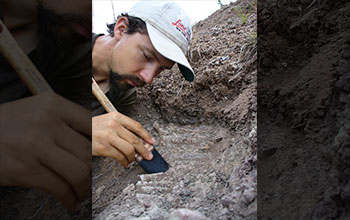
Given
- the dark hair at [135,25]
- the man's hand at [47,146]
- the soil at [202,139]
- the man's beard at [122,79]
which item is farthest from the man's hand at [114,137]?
the dark hair at [135,25]

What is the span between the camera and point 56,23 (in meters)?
0.51

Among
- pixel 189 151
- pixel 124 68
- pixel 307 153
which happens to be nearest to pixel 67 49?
pixel 124 68

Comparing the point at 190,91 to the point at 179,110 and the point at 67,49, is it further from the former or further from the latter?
the point at 67,49

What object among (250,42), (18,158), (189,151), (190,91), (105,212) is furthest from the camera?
(190,91)

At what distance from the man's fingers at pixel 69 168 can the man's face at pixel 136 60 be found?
59cm

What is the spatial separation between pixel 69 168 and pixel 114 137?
10.1 inches

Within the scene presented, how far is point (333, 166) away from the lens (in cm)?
29

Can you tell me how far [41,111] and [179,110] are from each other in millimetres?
880

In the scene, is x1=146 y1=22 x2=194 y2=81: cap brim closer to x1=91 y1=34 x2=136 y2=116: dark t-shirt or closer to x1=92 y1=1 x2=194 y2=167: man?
x1=92 y1=1 x2=194 y2=167: man

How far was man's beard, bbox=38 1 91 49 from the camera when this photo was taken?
1.62 ft

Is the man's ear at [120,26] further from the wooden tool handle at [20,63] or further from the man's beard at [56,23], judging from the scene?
the wooden tool handle at [20,63]

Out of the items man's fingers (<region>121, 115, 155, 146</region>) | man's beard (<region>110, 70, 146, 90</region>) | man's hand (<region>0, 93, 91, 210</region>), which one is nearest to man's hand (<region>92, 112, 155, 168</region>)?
man's fingers (<region>121, 115, 155, 146</region>)

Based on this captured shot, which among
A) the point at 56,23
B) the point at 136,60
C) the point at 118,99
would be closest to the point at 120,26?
the point at 136,60

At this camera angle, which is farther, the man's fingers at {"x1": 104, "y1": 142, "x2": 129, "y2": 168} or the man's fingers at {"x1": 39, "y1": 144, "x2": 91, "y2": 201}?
the man's fingers at {"x1": 104, "y1": 142, "x2": 129, "y2": 168}
